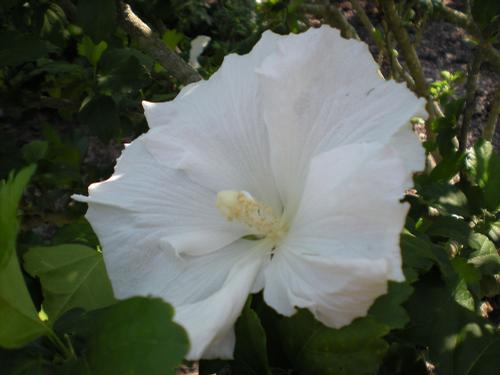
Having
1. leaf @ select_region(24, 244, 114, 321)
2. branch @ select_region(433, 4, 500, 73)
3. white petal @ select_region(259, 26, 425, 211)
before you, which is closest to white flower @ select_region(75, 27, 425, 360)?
white petal @ select_region(259, 26, 425, 211)

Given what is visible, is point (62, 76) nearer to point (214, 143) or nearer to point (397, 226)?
point (214, 143)

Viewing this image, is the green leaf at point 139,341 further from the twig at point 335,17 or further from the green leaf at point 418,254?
the twig at point 335,17

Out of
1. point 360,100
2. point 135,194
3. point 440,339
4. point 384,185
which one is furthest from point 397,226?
point 135,194

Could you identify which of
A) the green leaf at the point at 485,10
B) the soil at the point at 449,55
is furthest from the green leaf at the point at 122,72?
the soil at the point at 449,55

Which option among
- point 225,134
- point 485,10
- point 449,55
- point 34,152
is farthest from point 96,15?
point 449,55

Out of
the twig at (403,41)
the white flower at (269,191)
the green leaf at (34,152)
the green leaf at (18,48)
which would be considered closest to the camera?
the white flower at (269,191)

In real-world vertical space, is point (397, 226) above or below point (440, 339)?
above

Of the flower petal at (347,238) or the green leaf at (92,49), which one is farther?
the green leaf at (92,49)
